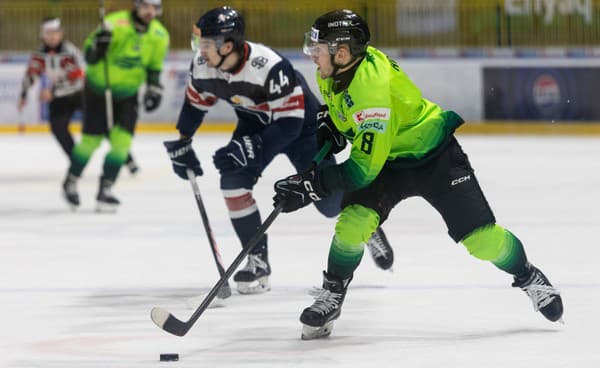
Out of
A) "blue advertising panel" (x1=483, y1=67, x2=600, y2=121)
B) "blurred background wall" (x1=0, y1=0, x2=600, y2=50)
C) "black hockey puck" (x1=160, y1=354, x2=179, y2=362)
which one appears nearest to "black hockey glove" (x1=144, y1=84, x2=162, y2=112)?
"black hockey puck" (x1=160, y1=354, x2=179, y2=362)

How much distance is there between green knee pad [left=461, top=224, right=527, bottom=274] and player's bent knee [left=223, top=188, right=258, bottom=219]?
122 cm

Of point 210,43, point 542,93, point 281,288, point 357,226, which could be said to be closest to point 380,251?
point 281,288

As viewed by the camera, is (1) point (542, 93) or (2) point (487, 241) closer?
(2) point (487, 241)

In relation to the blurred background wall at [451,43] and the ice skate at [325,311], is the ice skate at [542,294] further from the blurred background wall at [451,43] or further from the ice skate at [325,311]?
the blurred background wall at [451,43]

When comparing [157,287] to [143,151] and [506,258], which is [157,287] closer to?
[506,258]

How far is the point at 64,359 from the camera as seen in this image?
457 centimetres

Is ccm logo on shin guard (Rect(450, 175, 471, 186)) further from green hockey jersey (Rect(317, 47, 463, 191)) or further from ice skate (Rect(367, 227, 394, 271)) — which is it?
ice skate (Rect(367, 227, 394, 271))

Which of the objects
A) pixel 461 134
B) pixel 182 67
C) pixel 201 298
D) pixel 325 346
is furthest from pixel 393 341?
pixel 182 67

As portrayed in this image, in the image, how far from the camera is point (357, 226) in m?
4.75

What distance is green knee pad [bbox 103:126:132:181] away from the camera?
362 inches

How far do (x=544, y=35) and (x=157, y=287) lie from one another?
10609 mm

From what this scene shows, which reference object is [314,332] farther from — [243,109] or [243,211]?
[243,109]

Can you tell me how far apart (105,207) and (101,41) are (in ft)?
3.72

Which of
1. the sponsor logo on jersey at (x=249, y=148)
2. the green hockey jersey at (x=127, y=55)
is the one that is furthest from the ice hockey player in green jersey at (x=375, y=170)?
the green hockey jersey at (x=127, y=55)
